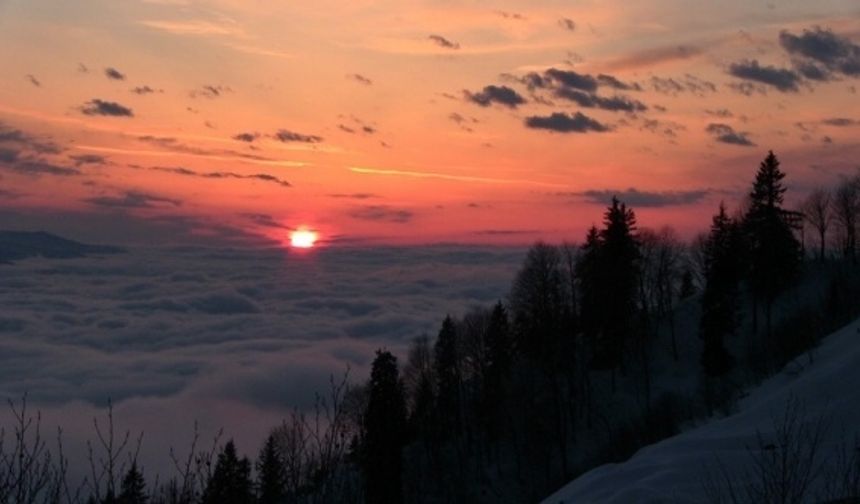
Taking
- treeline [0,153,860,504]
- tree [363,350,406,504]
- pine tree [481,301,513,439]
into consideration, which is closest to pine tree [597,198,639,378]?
A: treeline [0,153,860,504]

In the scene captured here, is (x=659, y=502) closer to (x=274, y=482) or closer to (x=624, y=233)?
(x=274, y=482)

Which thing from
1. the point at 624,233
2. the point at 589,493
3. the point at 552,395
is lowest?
the point at 552,395

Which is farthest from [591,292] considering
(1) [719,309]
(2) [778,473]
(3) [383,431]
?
(2) [778,473]

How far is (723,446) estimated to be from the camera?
1410 cm

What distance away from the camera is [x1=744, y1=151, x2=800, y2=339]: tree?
50.4 meters

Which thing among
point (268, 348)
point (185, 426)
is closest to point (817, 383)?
point (185, 426)

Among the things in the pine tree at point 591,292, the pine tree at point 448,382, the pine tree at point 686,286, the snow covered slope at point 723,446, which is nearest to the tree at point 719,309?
the pine tree at point 591,292

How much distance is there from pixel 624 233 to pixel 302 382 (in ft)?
282

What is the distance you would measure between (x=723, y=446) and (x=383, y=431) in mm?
22452

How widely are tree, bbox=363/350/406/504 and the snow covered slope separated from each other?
59.6 ft

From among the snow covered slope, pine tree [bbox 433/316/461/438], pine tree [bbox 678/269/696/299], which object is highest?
pine tree [bbox 678/269/696/299]

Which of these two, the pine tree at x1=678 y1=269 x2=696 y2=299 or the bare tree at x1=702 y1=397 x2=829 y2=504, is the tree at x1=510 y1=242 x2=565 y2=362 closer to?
the pine tree at x1=678 y1=269 x2=696 y2=299

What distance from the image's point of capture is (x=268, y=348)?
168750 mm

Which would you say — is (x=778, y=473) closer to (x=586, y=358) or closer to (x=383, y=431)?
Result: (x=383, y=431)
